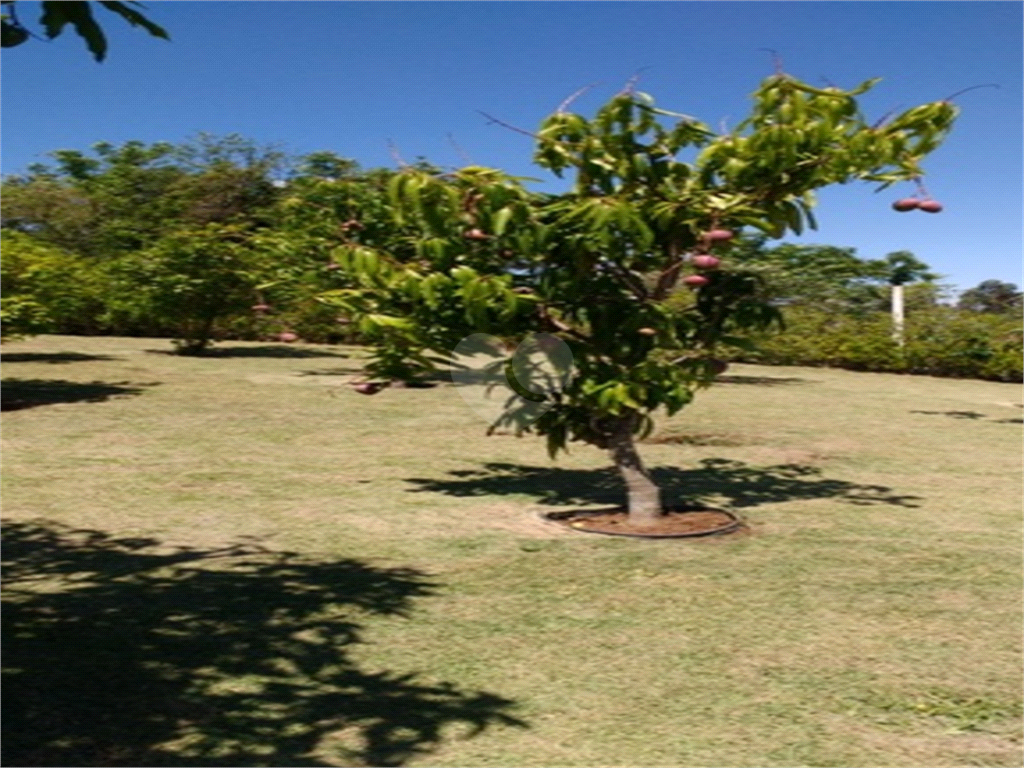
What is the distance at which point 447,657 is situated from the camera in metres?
4.17

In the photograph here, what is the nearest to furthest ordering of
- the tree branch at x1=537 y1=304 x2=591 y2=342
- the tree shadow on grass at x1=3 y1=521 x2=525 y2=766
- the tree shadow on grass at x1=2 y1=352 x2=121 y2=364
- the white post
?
the tree shadow on grass at x1=3 y1=521 x2=525 y2=766
the tree branch at x1=537 y1=304 x2=591 y2=342
the tree shadow on grass at x1=2 y1=352 x2=121 y2=364
the white post

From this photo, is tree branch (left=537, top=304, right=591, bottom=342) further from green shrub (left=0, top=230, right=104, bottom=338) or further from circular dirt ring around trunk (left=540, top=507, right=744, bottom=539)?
green shrub (left=0, top=230, right=104, bottom=338)

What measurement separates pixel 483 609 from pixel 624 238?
2.72 metres

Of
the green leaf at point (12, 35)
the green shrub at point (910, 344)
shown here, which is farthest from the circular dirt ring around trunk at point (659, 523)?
the green shrub at point (910, 344)

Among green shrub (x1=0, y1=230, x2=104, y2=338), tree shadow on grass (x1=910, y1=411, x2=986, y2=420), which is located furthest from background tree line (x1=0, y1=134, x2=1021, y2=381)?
tree shadow on grass (x1=910, y1=411, x2=986, y2=420)

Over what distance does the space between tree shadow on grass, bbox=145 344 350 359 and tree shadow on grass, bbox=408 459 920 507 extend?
43.7 ft

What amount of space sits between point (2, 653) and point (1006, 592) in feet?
17.0

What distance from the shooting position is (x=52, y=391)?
1376 cm

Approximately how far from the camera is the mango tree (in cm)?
588

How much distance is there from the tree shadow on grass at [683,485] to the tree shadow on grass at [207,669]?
9.00 feet

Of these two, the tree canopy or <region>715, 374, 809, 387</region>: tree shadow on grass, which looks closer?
the tree canopy

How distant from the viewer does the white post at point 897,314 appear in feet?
82.8

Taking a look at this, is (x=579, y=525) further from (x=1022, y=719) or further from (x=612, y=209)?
(x=1022, y=719)

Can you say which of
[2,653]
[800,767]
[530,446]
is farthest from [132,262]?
[800,767]
